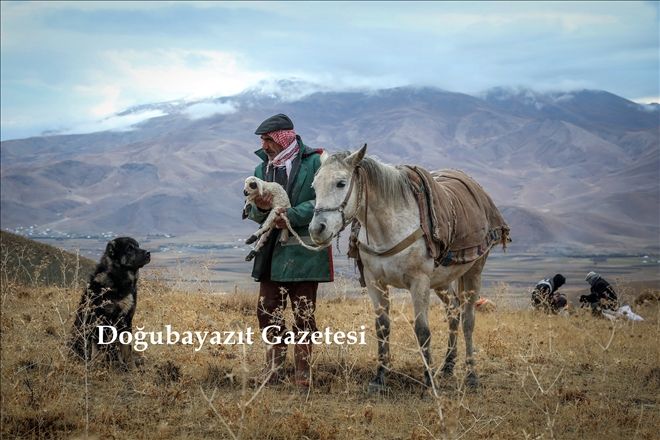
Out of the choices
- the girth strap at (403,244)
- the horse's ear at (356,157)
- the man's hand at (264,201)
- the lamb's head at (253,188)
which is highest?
the horse's ear at (356,157)

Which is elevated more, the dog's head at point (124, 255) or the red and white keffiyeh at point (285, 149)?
the red and white keffiyeh at point (285, 149)

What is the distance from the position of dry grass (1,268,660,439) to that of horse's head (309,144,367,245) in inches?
46.0

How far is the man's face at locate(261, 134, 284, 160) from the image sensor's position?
6.38 metres

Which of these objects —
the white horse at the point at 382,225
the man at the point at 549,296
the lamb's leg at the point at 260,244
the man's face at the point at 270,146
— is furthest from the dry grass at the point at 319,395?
the man at the point at 549,296

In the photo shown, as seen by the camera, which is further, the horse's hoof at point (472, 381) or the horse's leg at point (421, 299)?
the horse's hoof at point (472, 381)

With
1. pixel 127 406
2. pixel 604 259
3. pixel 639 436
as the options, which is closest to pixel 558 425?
pixel 639 436

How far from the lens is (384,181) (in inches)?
244

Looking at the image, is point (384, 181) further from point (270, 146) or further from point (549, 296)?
point (549, 296)

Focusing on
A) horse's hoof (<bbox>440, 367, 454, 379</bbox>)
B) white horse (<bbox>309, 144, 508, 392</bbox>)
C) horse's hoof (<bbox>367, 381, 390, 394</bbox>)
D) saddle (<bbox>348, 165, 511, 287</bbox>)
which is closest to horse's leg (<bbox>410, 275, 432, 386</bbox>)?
white horse (<bbox>309, 144, 508, 392</bbox>)

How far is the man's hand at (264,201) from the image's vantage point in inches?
237

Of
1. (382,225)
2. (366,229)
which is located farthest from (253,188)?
(382,225)

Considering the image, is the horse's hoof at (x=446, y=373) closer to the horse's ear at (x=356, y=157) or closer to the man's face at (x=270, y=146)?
the horse's ear at (x=356, y=157)

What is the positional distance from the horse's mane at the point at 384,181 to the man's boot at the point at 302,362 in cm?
160

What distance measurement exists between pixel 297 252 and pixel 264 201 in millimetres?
585
